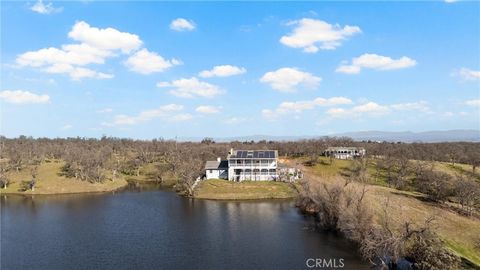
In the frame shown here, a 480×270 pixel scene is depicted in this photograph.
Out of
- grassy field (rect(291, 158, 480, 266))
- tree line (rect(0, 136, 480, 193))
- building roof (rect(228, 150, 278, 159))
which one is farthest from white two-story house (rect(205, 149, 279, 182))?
grassy field (rect(291, 158, 480, 266))

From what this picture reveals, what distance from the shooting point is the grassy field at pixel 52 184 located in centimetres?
11238

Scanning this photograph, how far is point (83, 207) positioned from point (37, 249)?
113 feet

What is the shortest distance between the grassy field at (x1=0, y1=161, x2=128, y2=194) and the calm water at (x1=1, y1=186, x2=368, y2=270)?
1658cm

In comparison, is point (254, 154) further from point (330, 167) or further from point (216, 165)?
point (330, 167)

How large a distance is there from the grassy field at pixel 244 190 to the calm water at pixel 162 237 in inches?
228

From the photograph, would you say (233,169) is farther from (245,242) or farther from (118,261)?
(118,261)

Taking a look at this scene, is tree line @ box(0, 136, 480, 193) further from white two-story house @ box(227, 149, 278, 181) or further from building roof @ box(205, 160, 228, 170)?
white two-story house @ box(227, 149, 278, 181)

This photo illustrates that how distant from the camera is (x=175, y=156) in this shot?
159 m

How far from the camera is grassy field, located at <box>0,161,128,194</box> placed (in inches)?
4424

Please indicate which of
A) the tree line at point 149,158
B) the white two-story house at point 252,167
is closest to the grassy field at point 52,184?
the tree line at point 149,158

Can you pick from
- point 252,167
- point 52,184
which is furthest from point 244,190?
point 52,184

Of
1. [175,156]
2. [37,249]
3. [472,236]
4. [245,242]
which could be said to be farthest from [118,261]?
[175,156]

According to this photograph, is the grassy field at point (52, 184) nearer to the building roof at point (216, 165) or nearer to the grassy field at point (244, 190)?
the building roof at point (216, 165)

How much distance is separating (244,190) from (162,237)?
4274cm
